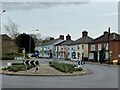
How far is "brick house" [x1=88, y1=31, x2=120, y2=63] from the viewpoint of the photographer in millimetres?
74125

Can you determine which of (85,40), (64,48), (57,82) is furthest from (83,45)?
(57,82)

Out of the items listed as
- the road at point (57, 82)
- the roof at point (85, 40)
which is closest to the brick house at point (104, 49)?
the roof at point (85, 40)

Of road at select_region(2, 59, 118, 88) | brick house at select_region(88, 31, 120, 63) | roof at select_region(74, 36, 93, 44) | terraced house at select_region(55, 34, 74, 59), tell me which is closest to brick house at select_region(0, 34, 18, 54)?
roof at select_region(74, 36, 93, 44)

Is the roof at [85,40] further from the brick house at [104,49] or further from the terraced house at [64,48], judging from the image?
the terraced house at [64,48]

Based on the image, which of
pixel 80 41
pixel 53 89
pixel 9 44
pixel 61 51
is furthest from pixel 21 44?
pixel 53 89

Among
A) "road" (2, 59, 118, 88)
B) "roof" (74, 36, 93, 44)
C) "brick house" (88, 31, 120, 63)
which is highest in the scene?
"roof" (74, 36, 93, 44)

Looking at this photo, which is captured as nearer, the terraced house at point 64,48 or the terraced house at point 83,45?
the terraced house at point 83,45

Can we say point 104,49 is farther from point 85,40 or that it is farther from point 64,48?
point 64,48

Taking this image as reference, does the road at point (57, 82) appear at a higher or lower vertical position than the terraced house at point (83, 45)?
lower

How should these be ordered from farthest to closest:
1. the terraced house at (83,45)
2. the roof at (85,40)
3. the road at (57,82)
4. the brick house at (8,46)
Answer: the roof at (85,40) → the terraced house at (83,45) → the brick house at (8,46) → the road at (57,82)

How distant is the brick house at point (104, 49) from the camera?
74.1 m

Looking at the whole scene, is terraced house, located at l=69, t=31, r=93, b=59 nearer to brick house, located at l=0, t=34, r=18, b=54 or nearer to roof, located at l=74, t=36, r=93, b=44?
roof, located at l=74, t=36, r=93, b=44

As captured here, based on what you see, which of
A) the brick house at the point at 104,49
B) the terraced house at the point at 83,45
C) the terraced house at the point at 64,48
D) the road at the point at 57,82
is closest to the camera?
the road at the point at 57,82

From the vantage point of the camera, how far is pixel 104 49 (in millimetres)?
76500
